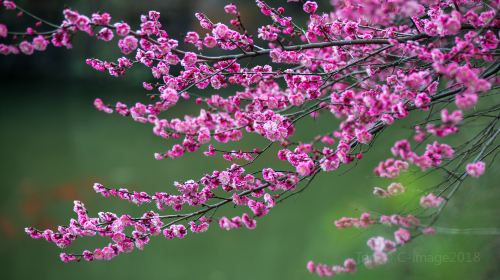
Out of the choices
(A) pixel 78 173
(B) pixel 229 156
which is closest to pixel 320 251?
(B) pixel 229 156

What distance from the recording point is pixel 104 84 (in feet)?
25.2

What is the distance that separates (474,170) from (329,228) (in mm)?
3011

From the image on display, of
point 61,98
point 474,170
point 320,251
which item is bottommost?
point 474,170

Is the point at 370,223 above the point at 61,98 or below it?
below

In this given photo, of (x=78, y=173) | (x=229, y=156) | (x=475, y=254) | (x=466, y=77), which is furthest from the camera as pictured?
(x=78, y=173)

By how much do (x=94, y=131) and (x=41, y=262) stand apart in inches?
97.6

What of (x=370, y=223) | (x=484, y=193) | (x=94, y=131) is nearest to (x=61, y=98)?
(x=94, y=131)

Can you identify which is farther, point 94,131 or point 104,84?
point 104,84

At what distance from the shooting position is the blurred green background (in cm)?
298

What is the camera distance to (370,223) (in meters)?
1.43

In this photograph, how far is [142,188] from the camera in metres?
5.50

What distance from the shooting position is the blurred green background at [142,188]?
298cm

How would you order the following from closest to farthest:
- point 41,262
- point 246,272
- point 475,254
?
point 475,254
point 246,272
point 41,262

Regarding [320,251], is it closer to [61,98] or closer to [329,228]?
[329,228]
